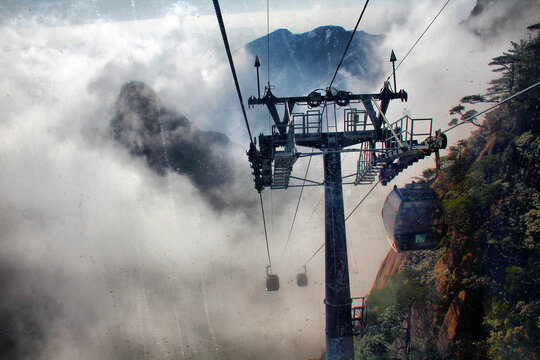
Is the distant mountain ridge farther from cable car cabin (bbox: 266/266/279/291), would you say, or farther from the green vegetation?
cable car cabin (bbox: 266/266/279/291)

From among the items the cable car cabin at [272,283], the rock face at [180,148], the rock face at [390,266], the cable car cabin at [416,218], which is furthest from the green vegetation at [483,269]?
the rock face at [180,148]

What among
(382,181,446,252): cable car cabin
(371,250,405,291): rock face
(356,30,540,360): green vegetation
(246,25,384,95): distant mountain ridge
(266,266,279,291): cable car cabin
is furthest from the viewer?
(246,25,384,95): distant mountain ridge

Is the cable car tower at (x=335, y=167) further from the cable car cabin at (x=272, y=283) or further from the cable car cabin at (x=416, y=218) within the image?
the cable car cabin at (x=272, y=283)

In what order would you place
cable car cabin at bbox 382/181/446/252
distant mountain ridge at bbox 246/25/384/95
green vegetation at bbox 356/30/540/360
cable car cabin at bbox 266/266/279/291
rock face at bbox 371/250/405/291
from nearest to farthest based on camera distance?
cable car cabin at bbox 382/181/446/252
green vegetation at bbox 356/30/540/360
cable car cabin at bbox 266/266/279/291
rock face at bbox 371/250/405/291
distant mountain ridge at bbox 246/25/384/95

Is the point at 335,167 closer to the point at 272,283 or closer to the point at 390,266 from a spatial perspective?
the point at 272,283

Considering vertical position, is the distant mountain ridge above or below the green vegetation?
above

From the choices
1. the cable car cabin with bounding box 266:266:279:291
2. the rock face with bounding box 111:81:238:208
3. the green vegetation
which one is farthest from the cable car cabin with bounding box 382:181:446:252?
the rock face with bounding box 111:81:238:208

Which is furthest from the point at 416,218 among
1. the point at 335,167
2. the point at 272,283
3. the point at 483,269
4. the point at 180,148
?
the point at 180,148

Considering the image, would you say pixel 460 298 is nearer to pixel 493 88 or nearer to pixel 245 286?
pixel 493 88
